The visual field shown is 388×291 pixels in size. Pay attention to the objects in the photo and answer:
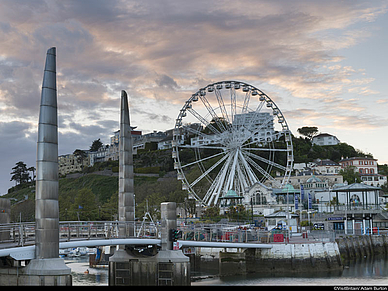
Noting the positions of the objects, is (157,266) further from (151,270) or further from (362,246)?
(362,246)

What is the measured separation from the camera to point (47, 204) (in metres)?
26.9

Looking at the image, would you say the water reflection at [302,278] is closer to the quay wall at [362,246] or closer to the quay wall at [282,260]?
the quay wall at [282,260]

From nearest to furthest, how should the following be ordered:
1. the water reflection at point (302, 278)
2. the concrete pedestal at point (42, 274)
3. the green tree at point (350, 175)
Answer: the concrete pedestal at point (42, 274) → the water reflection at point (302, 278) → the green tree at point (350, 175)

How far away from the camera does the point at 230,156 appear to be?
84375mm

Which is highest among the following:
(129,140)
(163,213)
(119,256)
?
(129,140)

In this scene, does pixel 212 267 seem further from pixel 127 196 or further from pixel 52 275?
pixel 52 275

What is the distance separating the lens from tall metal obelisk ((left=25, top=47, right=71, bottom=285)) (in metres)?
26.3

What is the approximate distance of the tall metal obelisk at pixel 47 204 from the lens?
26.3 m

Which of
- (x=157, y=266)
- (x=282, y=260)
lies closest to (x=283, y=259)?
(x=282, y=260)

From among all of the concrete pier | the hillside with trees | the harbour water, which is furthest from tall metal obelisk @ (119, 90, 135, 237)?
the hillside with trees

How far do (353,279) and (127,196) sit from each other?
64.2ft

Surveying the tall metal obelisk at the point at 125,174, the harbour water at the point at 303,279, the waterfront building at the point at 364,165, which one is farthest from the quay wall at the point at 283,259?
the waterfront building at the point at 364,165

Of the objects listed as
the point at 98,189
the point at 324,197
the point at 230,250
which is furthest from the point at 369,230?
the point at 98,189

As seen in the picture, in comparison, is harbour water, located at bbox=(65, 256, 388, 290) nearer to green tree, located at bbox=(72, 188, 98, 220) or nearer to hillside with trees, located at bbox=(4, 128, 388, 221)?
green tree, located at bbox=(72, 188, 98, 220)
